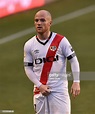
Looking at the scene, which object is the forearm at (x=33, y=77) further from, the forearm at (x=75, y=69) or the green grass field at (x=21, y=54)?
the green grass field at (x=21, y=54)

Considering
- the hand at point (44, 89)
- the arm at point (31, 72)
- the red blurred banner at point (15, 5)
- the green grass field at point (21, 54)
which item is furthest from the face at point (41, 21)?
the red blurred banner at point (15, 5)

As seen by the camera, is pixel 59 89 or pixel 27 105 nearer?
pixel 59 89

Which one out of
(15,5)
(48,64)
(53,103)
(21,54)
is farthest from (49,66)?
(15,5)

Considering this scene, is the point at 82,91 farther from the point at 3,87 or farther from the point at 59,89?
the point at 59,89

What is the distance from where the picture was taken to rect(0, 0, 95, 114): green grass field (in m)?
11.2

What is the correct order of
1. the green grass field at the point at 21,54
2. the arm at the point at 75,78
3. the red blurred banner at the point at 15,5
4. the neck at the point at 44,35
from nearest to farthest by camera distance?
1. the arm at the point at 75,78
2. the neck at the point at 44,35
3. the green grass field at the point at 21,54
4. the red blurred banner at the point at 15,5

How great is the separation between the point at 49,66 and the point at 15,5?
1207 cm

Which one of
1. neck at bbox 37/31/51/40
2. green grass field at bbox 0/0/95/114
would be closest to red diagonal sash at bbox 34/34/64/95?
neck at bbox 37/31/51/40

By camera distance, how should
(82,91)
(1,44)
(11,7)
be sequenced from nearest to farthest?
(82,91) → (1,44) → (11,7)

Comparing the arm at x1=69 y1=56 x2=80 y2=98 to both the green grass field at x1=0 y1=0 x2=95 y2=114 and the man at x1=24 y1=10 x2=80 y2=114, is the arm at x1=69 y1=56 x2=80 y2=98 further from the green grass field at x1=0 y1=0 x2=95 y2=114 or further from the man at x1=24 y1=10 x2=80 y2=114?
the green grass field at x1=0 y1=0 x2=95 y2=114

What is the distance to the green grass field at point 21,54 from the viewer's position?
1119 cm

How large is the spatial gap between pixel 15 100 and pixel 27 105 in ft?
1.58

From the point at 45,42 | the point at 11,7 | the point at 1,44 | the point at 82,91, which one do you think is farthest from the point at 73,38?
the point at 45,42

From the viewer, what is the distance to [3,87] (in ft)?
41.0
